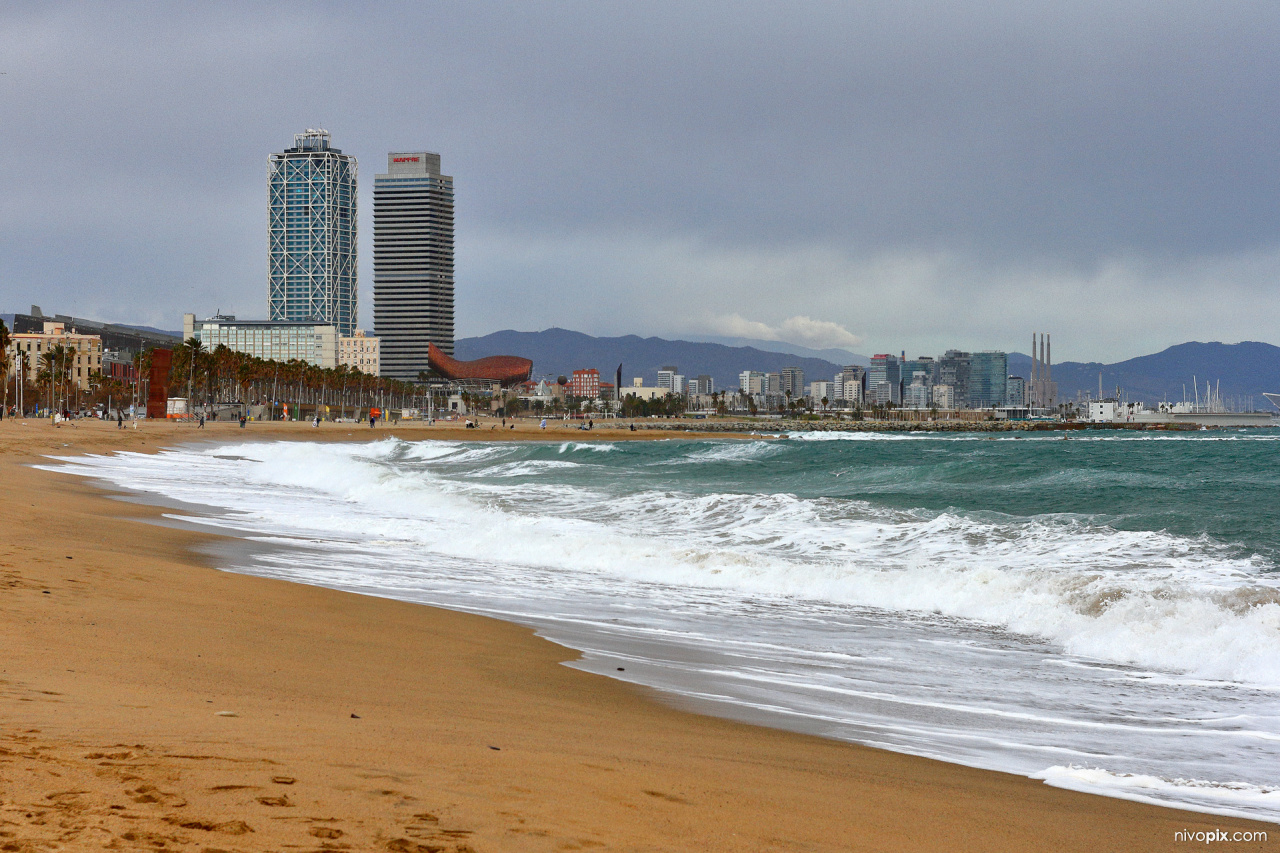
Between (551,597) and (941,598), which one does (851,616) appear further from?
(551,597)

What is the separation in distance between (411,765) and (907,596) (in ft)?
34.3

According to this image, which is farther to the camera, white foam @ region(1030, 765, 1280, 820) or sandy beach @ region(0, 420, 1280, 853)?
white foam @ region(1030, 765, 1280, 820)

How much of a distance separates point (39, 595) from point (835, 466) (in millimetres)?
40349

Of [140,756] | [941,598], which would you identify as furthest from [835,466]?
[140,756]

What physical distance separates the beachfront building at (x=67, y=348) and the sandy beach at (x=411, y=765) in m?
165

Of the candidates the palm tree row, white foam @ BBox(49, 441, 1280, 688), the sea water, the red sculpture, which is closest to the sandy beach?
the sea water

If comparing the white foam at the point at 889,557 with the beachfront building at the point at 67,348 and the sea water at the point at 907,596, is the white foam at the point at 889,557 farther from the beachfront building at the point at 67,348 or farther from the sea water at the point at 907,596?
the beachfront building at the point at 67,348

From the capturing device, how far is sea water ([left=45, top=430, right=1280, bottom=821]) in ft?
22.9

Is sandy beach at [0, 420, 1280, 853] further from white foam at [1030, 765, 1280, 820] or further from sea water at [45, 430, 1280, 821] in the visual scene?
sea water at [45, 430, 1280, 821]

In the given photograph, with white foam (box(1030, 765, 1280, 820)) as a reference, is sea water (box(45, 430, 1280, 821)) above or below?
below

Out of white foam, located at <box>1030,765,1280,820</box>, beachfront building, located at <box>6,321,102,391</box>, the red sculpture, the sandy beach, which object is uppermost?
beachfront building, located at <box>6,321,102,391</box>

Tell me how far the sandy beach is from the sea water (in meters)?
0.76

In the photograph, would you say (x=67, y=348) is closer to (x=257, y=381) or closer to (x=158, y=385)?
(x=257, y=381)

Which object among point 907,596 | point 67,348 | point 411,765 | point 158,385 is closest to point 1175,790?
point 411,765
